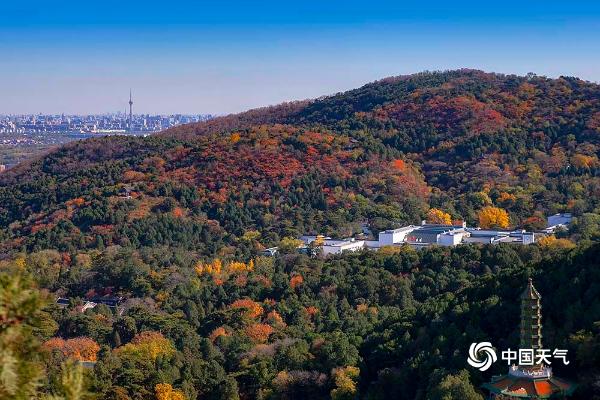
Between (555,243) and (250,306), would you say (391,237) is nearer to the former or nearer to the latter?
(555,243)

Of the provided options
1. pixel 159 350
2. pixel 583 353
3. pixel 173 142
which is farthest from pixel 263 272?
pixel 173 142

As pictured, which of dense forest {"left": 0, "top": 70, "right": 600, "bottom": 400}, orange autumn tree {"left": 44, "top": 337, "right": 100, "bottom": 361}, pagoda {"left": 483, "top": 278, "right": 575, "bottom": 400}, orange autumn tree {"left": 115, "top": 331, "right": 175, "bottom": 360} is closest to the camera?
pagoda {"left": 483, "top": 278, "right": 575, "bottom": 400}

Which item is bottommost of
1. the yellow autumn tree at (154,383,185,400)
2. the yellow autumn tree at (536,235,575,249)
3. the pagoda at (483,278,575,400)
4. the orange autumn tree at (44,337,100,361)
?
the orange autumn tree at (44,337,100,361)

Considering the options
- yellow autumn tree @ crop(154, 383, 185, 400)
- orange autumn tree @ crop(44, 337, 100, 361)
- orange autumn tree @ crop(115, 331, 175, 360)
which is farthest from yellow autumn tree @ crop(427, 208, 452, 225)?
yellow autumn tree @ crop(154, 383, 185, 400)

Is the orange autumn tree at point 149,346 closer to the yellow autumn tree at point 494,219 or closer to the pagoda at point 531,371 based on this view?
the pagoda at point 531,371

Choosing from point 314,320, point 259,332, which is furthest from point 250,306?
point 259,332

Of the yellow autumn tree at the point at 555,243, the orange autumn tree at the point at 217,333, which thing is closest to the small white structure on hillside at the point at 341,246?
the yellow autumn tree at the point at 555,243

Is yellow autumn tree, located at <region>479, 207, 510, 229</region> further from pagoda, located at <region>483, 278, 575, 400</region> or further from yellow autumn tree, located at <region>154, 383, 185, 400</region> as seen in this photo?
pagoda, located at <region>483, 278, 575, 400</region>
